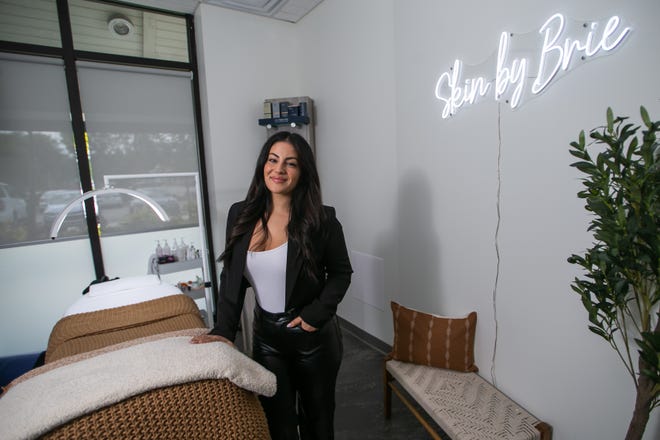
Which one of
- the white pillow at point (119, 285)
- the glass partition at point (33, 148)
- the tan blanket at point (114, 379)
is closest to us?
the tan blanket at point (114, 379)

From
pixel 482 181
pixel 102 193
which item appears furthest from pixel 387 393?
pixel 102 193

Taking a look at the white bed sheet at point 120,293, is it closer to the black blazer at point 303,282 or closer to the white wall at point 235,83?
the white wall at point 235,83

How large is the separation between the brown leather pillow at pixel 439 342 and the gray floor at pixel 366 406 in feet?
1.29

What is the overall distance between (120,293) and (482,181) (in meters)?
2.38

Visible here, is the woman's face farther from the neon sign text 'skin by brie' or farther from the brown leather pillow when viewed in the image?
the brown leather pillow

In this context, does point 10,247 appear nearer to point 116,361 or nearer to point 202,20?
point 202,20

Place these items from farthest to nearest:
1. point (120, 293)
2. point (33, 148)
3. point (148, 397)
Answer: point (33, 148) < point (120, 293) < point (148, 397)

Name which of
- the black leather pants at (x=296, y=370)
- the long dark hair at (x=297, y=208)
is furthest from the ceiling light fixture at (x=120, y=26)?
the black leather pants at (x=296, y=370)

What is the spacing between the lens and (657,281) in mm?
893

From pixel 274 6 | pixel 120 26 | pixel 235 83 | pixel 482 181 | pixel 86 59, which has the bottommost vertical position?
pixel 482 181

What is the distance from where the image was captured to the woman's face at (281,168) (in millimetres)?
1293

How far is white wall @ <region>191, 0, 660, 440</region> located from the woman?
0.88 meters

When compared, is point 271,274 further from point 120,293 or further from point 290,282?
point 120,293

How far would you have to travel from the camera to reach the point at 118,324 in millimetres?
1908
